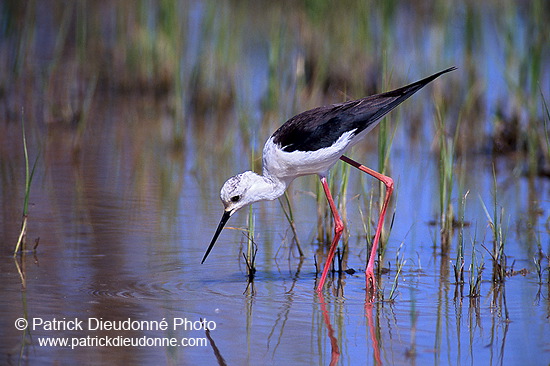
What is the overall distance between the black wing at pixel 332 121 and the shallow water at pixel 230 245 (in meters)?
0.54

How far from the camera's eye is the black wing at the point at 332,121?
484cm

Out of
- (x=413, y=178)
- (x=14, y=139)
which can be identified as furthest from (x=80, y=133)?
(x=413, y=178)

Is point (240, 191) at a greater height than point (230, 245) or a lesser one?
greater

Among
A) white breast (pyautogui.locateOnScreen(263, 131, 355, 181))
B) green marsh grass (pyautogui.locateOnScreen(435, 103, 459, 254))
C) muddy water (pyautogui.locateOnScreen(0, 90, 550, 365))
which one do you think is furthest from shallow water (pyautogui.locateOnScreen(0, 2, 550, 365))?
white breast (pyautogui.locateOnScreen(263, 131, 355, 181))

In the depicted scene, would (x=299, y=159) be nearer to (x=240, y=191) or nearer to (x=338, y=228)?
(x=240, y=191)

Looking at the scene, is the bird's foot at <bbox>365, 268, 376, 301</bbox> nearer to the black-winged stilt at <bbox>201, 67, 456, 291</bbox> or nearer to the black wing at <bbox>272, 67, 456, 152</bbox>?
the black-winged stilt at <bbox>201, 67, 456, 291</bbox>

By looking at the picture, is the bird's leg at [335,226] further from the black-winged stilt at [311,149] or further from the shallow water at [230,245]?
the shallow water at [230,245]

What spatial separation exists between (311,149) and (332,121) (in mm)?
223

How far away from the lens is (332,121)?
16.2 ft

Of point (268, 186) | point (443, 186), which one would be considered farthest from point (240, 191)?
point (443, 186)

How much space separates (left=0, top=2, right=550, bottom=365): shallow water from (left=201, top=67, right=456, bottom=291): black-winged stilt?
342mm

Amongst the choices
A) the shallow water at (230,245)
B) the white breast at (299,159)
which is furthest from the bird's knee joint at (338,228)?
the white breast at (299,159)

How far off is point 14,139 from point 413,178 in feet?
10.5

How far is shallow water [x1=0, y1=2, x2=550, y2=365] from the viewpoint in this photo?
382 cm
